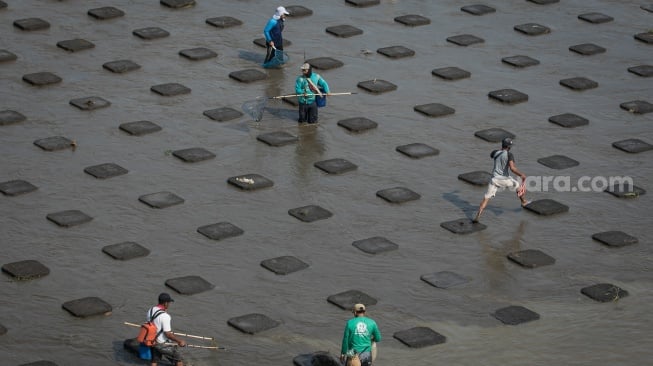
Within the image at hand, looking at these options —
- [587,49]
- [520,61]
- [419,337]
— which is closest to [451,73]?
[520,61]

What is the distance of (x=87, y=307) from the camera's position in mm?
19734

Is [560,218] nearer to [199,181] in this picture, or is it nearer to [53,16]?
[199,181]

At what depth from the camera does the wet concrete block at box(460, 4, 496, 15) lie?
110ft

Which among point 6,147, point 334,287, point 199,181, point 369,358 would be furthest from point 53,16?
point 369,358

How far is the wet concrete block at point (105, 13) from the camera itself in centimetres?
3177

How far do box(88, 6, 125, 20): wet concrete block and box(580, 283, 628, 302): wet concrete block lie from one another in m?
15.0

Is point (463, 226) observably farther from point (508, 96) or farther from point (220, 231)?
point (508, 96)

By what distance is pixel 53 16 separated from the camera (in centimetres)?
3184

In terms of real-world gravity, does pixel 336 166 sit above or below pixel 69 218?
above

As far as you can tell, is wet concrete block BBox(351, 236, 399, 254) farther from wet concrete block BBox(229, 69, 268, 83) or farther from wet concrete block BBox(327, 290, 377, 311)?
wet concrete block BBox(229, 69, 268, 83)

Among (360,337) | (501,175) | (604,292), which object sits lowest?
(604,292)

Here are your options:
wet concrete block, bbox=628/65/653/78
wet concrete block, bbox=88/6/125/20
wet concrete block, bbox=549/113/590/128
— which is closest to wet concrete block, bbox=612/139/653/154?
wet concrete block, bbox=549/113/590/128

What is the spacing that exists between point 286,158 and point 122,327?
682 cm

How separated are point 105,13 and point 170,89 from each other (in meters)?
4.91
